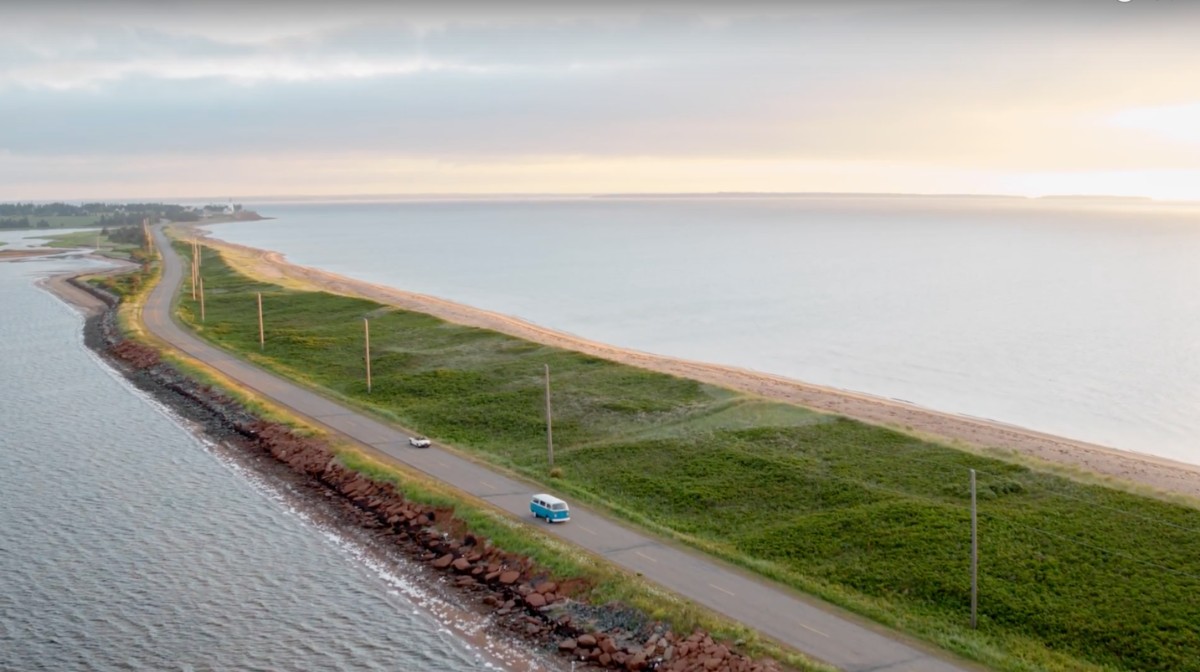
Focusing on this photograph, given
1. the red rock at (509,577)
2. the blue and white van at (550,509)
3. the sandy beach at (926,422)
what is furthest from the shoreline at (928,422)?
the red rock at (509,577)

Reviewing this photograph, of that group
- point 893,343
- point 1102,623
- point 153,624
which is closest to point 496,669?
point 153,624

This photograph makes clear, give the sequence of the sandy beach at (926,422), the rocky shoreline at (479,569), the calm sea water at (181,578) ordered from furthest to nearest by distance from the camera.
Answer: the sandy beach at (926,422) < the calm sea water at (181,578) < the rocky shoreline at (479,569)

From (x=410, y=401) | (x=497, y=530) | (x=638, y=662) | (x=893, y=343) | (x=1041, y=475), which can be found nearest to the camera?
(x=638, y=662)

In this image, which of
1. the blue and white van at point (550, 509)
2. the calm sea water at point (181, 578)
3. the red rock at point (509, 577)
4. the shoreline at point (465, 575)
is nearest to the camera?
the shoreline at point (465, 575)

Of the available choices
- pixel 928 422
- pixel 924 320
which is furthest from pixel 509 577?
pixel 924 320

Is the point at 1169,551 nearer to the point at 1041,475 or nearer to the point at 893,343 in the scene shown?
the point at 1041,475

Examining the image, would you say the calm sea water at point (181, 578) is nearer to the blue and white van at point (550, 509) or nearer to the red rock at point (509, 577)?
the red rock at point (509, 577)
